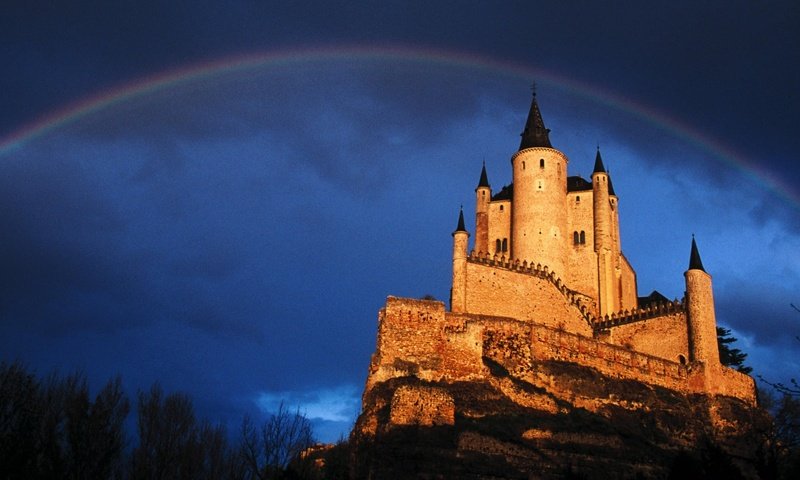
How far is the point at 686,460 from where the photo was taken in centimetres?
3403

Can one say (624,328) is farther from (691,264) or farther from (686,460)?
(686,460)

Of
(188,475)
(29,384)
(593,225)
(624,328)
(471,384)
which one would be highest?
(593,225)

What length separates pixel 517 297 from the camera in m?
72.2

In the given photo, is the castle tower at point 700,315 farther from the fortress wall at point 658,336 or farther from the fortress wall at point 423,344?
the fortress wall at point 423,344

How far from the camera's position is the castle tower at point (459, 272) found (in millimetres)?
69875

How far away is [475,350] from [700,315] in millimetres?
24443

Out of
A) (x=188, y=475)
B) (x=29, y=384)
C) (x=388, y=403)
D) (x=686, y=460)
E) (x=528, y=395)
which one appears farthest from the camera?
(x=528, y=395)

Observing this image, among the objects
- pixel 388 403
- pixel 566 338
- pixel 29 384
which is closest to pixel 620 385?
pixel 566 338

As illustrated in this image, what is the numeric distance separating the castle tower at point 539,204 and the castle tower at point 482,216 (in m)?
2.81

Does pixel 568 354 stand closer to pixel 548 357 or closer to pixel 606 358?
pixel 548 357

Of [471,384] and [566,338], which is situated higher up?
[566,338]

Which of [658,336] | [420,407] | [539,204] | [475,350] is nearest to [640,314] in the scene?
[658,336]

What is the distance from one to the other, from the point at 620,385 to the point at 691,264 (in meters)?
17.5

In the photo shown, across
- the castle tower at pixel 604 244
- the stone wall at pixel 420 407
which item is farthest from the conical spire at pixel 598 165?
the stone wall at pixel 420 407
